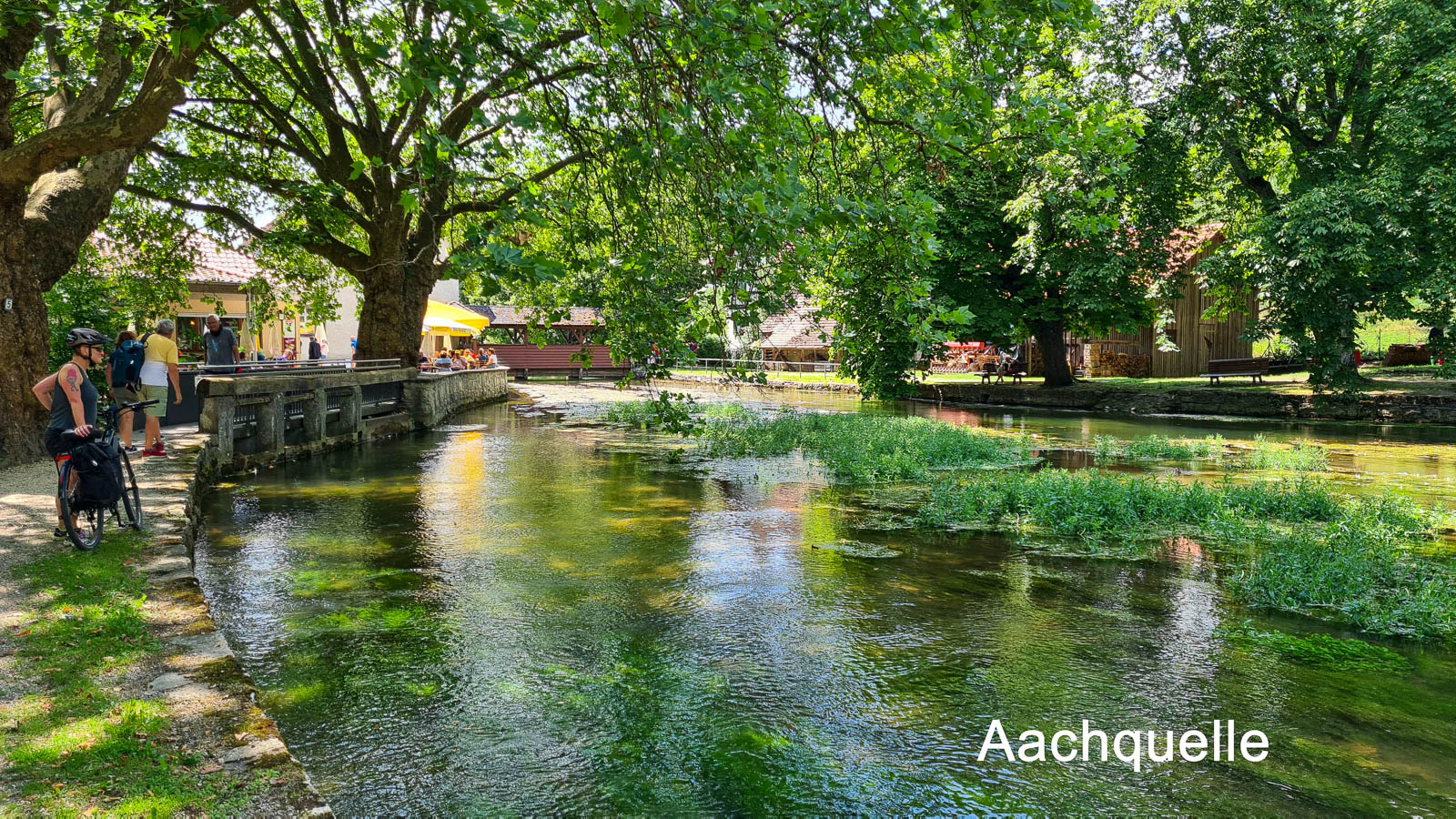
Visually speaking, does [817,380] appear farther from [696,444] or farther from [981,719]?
[981,719]

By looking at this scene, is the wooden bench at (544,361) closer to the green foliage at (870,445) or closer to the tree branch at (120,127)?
the green foliage at (870,445)

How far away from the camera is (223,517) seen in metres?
11.3

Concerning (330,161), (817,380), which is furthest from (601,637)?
(817,380)

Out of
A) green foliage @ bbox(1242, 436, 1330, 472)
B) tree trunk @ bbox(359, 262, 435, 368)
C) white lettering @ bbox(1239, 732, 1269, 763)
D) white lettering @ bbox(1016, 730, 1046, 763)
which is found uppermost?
tree trunk @ bbox(359, 262, 435, 368)

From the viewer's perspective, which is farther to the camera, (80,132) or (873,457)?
(873,457)

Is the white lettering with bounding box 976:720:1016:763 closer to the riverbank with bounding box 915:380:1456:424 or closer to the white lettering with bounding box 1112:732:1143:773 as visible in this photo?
the white lettering with bounding box 1112:732:1143:773

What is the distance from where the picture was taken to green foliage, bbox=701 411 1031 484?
49.1 ft

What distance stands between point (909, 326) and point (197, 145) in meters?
21.2

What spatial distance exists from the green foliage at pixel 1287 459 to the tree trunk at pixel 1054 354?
14387mm

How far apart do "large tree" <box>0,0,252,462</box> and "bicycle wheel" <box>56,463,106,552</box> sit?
4389 mm

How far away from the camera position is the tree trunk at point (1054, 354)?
103 ft

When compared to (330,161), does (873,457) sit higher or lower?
lower

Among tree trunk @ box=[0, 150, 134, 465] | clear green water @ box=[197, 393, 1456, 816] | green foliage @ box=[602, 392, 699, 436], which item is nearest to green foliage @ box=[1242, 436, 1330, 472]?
clear green water @ box=[197, 393, 1456, 816]

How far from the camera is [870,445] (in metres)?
16.5
